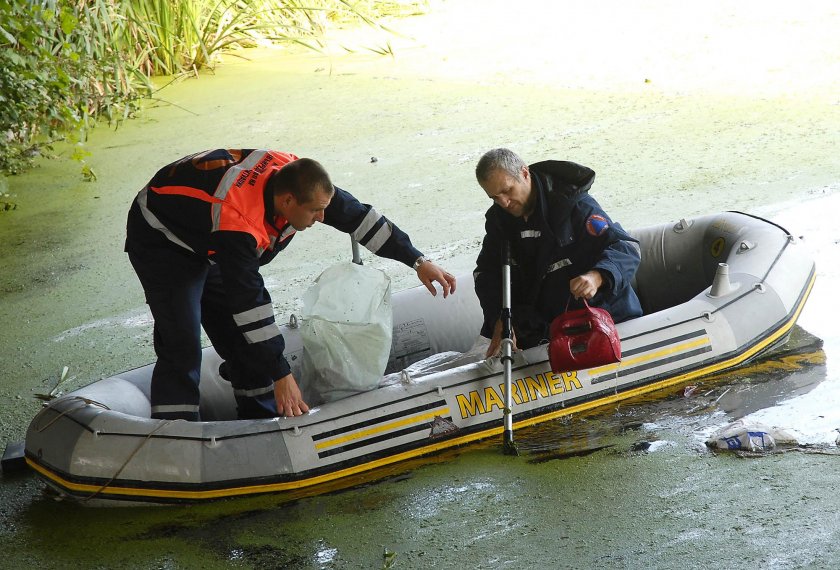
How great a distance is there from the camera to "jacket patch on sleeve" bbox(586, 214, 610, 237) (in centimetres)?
320

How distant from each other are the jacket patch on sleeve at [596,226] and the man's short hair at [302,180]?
86 cm

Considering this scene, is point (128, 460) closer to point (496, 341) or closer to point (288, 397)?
point (288, 397)

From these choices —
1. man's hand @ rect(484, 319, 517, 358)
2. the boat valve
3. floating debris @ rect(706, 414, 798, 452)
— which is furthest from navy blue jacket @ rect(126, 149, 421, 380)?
the boat valve

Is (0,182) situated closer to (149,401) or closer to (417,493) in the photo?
(149,401)

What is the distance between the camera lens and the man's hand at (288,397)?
116 inches

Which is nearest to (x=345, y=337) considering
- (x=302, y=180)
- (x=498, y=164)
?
(x=302, y=180)

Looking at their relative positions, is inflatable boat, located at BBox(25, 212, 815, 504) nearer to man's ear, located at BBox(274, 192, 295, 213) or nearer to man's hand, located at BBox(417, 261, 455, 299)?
man's hand, located at BBox(417, 261, 455, 299)

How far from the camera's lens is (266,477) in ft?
9.69

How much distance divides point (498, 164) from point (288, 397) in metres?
0.92

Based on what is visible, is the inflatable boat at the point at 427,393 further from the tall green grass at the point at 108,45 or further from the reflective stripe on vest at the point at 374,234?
the tall green grass at the point at 108,45

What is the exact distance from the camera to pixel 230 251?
9.21 feet

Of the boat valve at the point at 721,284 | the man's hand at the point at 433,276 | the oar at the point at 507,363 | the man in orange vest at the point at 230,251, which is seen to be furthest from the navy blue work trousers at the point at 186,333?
the boat valve at the point at 721,284

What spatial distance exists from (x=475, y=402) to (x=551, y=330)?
12.6 inches

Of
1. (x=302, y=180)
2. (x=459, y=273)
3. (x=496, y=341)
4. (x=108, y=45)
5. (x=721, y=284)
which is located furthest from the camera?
(x=108, y=45)
